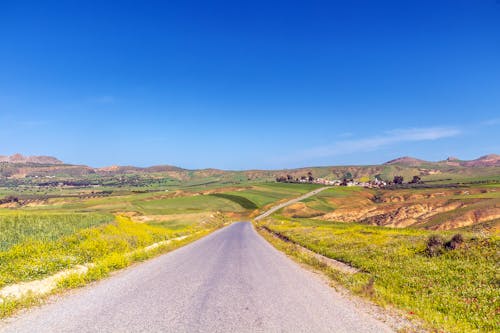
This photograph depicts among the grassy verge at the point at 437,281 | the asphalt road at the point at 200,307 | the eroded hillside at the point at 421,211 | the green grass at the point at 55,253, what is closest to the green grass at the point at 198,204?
the eroded hillside at the point at 421,211

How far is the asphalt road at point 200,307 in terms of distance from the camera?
8.48 metres

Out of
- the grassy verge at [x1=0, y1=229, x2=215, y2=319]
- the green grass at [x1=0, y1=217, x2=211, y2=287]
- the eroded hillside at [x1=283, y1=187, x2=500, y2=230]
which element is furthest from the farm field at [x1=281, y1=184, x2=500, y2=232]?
the green grass at [x1=0, y1=217, x2=211, y2=287]

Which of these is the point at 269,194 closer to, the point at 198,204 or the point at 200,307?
the point at 198,204

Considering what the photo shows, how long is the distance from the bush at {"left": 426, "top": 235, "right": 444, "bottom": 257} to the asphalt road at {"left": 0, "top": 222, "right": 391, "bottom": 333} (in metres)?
8.07

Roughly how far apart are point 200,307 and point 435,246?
1555 centimetres

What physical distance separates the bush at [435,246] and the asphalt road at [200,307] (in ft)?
26.5

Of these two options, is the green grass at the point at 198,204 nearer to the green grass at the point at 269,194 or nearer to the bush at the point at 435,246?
the green grass at the point at 269,194

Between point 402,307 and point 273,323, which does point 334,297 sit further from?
point 273,323

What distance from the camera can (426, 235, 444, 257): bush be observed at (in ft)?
63.0

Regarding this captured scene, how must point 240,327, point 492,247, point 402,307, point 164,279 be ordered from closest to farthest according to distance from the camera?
point 240,327
point 402,307
point 164,279
point 492,247

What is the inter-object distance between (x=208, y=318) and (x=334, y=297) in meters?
5.28

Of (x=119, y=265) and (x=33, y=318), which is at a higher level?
(x=33, y=318)

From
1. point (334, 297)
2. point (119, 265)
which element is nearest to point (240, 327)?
point (334, 297)

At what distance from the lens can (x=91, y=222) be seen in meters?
36.7
